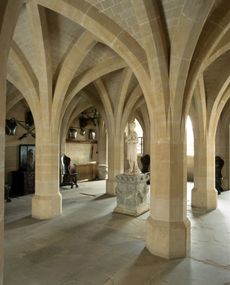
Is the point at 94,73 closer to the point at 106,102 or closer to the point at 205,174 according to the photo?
the point at 106,102

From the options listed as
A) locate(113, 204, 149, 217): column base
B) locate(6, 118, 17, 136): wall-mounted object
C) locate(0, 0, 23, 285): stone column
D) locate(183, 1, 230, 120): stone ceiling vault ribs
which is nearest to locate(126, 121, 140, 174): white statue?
locate(113, 204, 149, 217): column base

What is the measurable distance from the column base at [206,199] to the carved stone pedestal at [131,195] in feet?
5.51

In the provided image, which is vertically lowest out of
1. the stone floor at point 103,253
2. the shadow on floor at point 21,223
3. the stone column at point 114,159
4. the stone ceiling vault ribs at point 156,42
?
the shadow on floor at point 21,223

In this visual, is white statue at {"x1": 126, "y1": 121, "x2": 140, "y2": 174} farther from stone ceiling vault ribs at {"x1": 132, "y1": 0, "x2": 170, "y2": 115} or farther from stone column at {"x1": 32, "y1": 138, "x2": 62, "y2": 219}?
stone ceiling vault ribs at {"x1": 132, "y1": 0, "x2": 170, "y2": 115}

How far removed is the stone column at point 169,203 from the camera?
11.8 ft

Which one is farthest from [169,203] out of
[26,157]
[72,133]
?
[72,133]

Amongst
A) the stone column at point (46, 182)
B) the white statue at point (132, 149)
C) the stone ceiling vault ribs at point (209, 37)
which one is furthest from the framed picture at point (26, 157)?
the stone ceiling vault ribs at point (209, 37)

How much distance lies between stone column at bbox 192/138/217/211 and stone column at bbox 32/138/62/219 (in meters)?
4.09

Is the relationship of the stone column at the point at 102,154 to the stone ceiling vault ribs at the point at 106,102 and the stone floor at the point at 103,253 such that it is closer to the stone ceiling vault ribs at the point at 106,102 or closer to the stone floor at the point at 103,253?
the stone ceiling vault ribs at the point at 106,102

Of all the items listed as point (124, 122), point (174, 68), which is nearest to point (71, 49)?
point (174, 68)

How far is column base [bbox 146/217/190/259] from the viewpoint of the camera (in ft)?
11.7

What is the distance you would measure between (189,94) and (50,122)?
135 inches

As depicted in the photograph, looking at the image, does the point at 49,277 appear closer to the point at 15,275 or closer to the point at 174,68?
the point at 15,275

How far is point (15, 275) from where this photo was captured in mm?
3072
